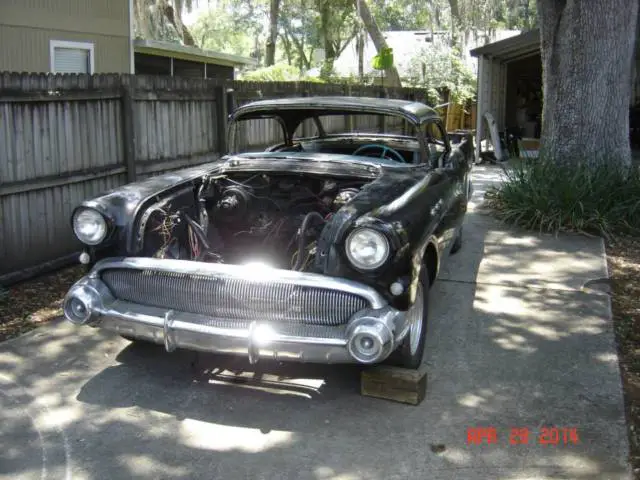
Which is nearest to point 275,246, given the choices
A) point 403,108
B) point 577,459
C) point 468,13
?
point 403,108

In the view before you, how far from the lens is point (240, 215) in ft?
16.8

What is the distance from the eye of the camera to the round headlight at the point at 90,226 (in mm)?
4410

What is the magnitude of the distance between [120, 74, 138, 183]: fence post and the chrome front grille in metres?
3.29

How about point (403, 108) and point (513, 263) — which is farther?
point (513, 263)

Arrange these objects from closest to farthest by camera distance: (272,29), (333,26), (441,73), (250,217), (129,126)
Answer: (250,217), (129,126), (441,73), (333,26), (272,29)

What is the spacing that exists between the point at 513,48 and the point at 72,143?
10851mm

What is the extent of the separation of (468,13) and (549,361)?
3423 centimetres

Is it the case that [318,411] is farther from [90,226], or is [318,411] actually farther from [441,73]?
[441,73]

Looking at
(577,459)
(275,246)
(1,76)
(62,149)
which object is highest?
(1,76)

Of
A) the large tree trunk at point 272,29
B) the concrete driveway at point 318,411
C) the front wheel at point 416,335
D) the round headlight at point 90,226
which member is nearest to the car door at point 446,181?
the front wheel at point 416,335

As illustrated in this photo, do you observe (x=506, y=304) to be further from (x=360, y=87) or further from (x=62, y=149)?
(x=360, y=87)

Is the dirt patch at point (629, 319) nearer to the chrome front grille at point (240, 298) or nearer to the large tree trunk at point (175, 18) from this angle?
the chrome front grille at point (240, 298)

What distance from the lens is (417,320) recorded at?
445 cm

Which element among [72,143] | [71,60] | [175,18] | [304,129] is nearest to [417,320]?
[72,143]
